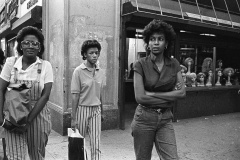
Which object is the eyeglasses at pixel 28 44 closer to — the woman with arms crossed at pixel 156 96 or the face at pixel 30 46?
the face at pixel 30 46

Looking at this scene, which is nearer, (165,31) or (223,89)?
(165,31)

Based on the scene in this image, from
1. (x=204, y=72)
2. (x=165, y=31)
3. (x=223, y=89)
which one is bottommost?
(x=223, y=89)

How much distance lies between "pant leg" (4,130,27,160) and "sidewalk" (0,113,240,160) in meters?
1.81

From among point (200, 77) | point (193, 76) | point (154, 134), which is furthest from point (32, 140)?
point (200, 77)

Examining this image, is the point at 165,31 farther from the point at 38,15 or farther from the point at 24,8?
the point at 24,8

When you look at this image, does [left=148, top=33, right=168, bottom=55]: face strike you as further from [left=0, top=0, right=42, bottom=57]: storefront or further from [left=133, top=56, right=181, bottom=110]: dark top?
[left=0, top=0, right=42, bottom=57]: storefront

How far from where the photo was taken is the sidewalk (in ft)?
15.3

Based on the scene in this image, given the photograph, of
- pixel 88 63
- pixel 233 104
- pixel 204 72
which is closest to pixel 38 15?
pixel 88 63

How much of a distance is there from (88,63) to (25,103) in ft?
4.48

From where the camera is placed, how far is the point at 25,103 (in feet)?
8.27

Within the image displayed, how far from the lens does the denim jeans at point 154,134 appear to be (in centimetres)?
266

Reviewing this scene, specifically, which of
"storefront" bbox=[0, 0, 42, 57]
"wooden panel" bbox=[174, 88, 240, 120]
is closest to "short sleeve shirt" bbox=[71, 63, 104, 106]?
"storefront" bbox=[0, 0, 42, 57]

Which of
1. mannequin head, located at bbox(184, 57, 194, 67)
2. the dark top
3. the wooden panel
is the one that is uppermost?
mannequin head, located at bbox(184, 57, 194, 67)

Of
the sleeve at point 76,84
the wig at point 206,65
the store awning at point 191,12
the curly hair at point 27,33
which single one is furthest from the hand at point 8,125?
the wig at point 206,65
